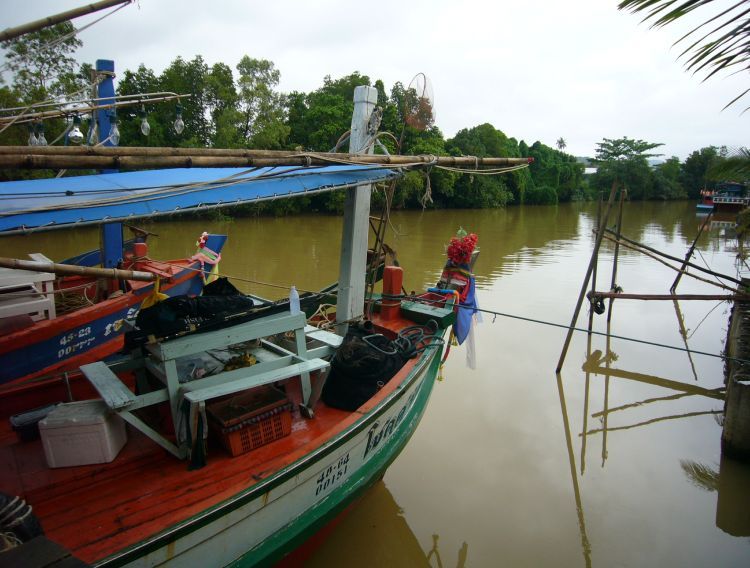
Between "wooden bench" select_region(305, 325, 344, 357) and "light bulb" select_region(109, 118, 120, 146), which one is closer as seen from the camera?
"wooden bench" select_region(305, 325, 344, 357)

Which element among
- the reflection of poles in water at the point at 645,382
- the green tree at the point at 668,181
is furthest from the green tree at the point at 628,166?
the reflection of poles in water at the point at 645,382

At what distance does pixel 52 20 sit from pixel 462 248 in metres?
4.85

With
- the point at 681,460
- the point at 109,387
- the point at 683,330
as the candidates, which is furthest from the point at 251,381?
the point at 683,330

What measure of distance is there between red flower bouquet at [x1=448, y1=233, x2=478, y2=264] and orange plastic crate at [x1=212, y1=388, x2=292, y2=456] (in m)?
3.65

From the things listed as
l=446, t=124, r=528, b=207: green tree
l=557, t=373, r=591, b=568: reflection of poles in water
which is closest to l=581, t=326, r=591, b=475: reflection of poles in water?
l=557, t=373, r=591, b=568: reflection of poles in water

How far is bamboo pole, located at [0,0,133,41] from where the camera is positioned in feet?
8.09

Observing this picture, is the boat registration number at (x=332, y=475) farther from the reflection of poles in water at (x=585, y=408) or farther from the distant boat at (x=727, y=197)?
the distant boat at (x=727, y=197)

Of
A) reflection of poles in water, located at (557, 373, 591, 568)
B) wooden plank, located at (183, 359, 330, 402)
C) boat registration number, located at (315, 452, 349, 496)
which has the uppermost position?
wooden plank, located at (183, 359, 330, 402)

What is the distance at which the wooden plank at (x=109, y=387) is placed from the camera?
2666 mm

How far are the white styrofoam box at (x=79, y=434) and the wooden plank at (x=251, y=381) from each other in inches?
22.5

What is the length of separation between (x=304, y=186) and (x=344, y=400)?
1.91m

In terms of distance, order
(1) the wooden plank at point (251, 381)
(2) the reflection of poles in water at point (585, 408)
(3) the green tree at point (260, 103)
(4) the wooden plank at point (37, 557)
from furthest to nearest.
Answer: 1. (3) the green tree at point (260, 103)
2. (2) the reflection of poles in water at point (585, 408)
3. (1) the wooden plank at point (251, 381)
4. (4) the wooden plank at point (37, 557)

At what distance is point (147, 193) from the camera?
3.47m

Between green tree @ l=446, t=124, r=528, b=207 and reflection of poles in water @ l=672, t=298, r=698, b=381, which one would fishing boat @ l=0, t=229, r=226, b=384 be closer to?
reflection of poles in water @ l=672, t=298, r=698, b=381
